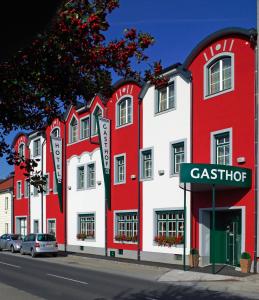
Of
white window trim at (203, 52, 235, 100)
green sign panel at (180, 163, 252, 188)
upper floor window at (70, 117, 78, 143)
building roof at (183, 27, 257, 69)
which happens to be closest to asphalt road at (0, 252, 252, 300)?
green sign panel at (180, 163, 252, 188)

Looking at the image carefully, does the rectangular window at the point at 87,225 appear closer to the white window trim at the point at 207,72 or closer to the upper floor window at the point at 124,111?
the upper floor window at the point at 124,111

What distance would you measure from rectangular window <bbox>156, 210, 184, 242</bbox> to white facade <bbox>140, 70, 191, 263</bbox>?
0.62ft

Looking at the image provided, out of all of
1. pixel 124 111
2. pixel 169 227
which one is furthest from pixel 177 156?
pixel 124 111

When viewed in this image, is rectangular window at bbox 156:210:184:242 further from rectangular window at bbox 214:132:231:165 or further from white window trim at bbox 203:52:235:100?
white window trim at bbox 203:52:235:100

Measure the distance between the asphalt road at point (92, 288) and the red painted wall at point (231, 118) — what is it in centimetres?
573

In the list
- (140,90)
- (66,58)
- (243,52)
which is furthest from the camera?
(140,90)

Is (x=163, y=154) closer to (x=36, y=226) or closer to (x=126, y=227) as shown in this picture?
(x=126, y=227)

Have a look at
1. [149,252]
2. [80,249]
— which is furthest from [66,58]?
[80,249]

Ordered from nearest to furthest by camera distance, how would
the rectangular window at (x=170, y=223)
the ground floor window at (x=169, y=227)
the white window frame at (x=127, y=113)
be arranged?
the ground floor window at (x=169, y=227), the rectangular window at (x=170, y=223), the white window frame at (x=127, y=113)

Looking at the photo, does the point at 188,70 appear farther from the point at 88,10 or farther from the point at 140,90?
the point at 88,10

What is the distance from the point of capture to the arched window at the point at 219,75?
22.9 m

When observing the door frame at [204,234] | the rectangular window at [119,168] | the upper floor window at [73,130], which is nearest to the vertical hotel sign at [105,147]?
the rectangular window at [119,168]

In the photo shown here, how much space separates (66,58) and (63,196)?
33.1m

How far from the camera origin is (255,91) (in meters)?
21.3
